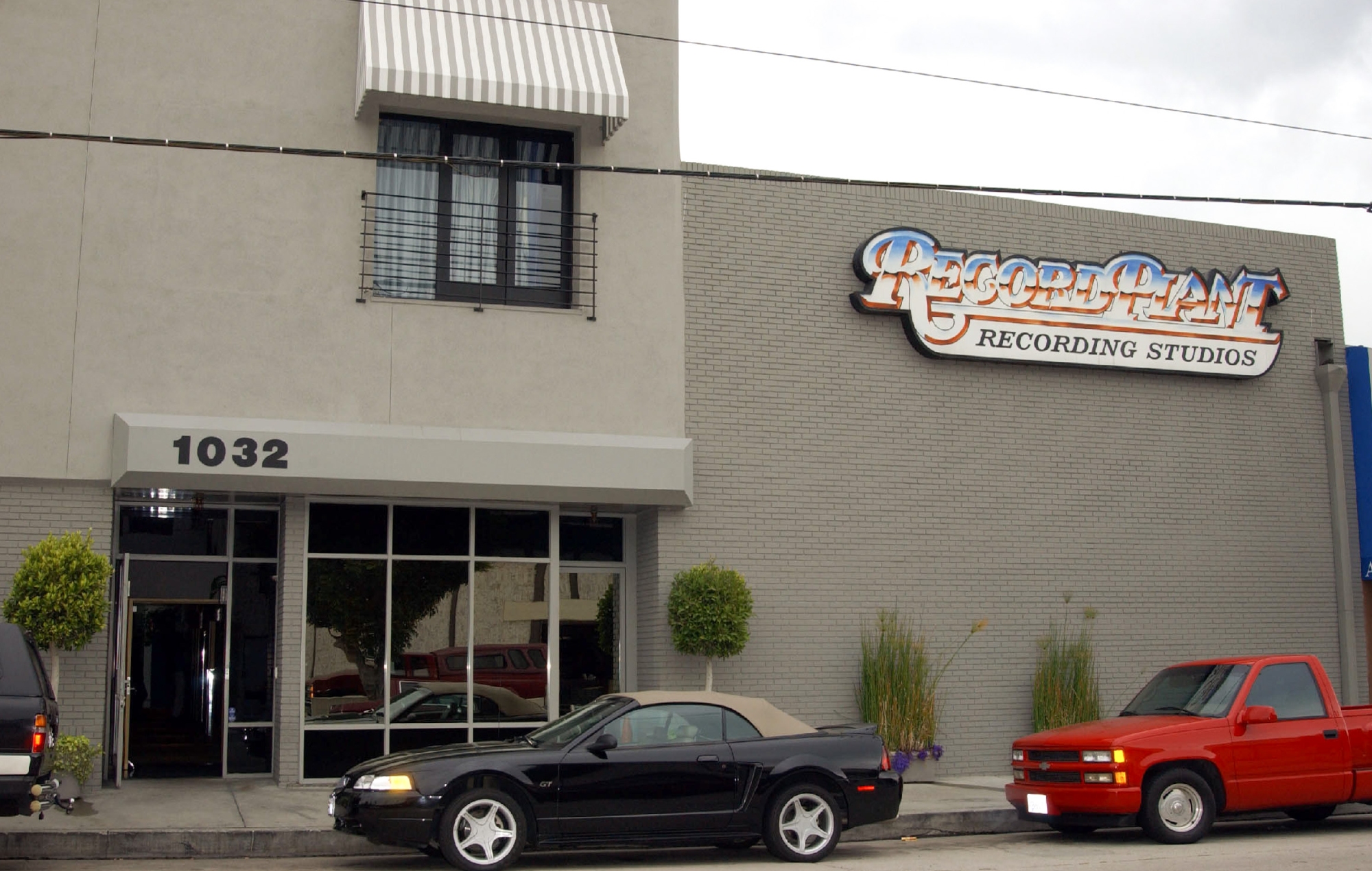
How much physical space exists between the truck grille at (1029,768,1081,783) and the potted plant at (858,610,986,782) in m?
3.76

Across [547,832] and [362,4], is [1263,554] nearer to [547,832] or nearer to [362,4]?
[547,832]

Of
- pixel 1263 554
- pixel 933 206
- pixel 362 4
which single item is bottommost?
pixel 1263 554

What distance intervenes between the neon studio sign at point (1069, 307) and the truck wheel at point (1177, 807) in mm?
6860

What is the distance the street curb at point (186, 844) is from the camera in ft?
36.9

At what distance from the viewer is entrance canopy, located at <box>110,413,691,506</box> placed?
1414 centimetres

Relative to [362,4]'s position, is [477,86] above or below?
below

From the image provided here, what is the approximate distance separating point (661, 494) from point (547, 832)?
5745 millimetres

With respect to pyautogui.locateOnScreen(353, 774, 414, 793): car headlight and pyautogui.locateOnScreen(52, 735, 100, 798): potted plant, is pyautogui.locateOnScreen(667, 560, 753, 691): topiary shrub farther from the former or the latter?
pyautogui.locateOnScreen(52, 735, 100, 798): potted plant

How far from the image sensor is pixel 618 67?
15914mm

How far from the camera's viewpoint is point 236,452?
1437 cm

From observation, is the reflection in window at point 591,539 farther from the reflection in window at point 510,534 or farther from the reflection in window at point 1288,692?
the reflection in window at point 1288,692

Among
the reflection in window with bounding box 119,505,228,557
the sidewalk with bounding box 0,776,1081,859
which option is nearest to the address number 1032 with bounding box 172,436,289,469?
the reflection in window with bounding box 119,505,228,557

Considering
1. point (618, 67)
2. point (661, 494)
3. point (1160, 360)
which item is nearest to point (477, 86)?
point (618, 67)

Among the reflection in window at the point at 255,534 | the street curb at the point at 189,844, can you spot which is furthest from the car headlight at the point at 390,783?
the reflection in window at the point at 255,534
